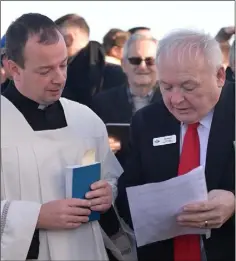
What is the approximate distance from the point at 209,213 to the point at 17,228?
808mm

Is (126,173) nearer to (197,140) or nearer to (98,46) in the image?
(197,140)

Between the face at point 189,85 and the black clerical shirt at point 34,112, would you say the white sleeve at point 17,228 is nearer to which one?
the black clerical shirt at point 34,112

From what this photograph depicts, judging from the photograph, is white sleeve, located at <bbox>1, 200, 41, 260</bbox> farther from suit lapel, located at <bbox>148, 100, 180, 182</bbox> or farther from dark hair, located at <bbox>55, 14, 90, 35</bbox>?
dark hair, located at <bbox>55, 14, 90, 35</bbox>

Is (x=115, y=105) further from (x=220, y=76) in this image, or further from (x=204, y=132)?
(x=220, y=76)

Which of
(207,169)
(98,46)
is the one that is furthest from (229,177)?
(98,46)

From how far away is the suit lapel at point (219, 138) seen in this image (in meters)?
2.83

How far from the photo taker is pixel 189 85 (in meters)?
2.73

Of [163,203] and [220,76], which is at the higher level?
[220,76]

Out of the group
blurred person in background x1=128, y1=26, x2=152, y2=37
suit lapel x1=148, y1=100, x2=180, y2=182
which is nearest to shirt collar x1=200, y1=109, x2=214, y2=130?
suit lapel x1=148, y1=100, x2=180, y2=182

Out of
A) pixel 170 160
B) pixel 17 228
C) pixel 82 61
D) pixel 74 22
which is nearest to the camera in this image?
pixel 17 228

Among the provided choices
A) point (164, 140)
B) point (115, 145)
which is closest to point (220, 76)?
point (164, 140)

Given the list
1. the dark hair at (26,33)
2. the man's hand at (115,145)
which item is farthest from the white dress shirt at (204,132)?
the man's hand at (115,145)

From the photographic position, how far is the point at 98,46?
5590 mm

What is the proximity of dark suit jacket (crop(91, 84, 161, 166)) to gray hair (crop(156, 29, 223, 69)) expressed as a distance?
198cm
